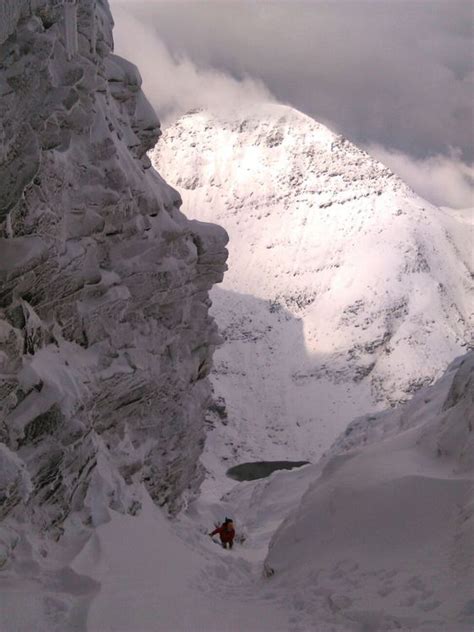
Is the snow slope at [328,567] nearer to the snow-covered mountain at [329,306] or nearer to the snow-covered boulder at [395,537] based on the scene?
the snow-covered boulder at [395,537]

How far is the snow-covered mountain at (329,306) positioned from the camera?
13075cm

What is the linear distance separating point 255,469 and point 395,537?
89.3 metres

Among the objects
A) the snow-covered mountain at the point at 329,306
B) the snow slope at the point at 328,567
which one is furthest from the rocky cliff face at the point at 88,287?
the snow-covered mountain at the point at 329,306

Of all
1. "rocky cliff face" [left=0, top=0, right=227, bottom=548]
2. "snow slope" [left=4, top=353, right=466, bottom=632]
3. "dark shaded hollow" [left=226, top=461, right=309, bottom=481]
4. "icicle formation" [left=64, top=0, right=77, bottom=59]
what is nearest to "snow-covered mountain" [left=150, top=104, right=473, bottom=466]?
"dark shaded hollow" [left=226, top=461, right=309, bottom=481]

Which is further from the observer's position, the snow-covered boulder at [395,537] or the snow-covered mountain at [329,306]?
the snow-covered mountain at [329,306]

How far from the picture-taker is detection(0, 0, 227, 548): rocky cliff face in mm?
13609

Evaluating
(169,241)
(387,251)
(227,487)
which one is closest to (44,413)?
(169,241)

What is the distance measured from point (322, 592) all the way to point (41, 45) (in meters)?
11.9

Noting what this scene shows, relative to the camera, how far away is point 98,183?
18.8m

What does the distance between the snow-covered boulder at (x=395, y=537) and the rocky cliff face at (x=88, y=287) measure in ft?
15.5

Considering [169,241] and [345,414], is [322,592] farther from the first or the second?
[345,414]

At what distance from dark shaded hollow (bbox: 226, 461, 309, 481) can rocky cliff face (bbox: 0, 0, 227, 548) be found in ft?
215

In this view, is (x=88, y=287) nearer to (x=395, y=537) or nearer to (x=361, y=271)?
(x=395, y=537)

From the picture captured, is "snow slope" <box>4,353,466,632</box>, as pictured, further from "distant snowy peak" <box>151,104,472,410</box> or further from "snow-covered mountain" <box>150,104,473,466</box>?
"distant snowy peak" <box>151,104,472,410</box>
